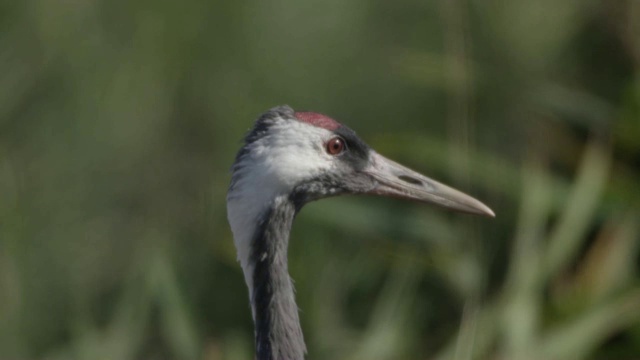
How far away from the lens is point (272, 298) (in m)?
4.06

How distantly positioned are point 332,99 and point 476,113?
0.71 metres

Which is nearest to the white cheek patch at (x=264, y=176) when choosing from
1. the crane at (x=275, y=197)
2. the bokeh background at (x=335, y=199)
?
the crane at (x=275, y=197)

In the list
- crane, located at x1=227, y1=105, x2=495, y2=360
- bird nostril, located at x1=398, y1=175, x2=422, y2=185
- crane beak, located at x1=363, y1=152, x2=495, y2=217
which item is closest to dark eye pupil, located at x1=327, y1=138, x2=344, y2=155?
crane, located at x1=227, y1=105, x2=495, y2=360

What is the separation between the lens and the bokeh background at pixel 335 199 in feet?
19.4

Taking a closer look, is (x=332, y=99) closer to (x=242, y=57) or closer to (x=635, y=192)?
(x=242, y=57)

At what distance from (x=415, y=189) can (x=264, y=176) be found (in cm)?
53

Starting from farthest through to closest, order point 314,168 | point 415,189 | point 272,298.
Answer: point 415,189, point 314,168, point 272,298

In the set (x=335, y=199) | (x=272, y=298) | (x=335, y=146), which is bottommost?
(x=335, y=199)

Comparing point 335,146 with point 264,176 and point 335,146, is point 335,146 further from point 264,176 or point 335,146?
point 264,176

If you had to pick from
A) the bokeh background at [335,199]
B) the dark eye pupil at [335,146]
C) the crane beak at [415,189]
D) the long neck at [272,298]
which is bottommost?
the bokeh background at [335,199]

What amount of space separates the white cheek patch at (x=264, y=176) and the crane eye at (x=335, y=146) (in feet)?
0.27

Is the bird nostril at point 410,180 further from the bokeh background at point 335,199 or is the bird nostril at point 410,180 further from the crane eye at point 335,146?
the bokeh background at point 335,199

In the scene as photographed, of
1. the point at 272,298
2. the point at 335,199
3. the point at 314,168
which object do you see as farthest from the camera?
the point at 335,199

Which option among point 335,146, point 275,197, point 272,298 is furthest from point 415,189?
point 272,298
